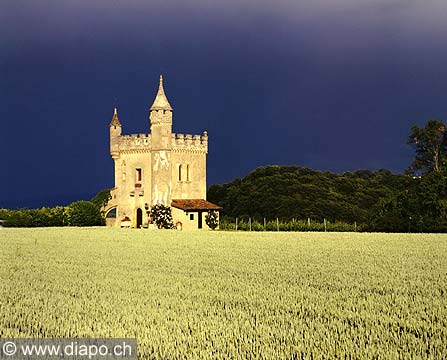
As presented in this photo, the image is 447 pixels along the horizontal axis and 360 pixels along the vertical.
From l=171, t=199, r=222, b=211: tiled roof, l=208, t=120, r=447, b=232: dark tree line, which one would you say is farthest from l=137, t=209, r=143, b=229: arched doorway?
l=208, t=120, r=447, b=232: dark tree line

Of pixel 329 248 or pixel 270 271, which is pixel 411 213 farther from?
pixel 270 271

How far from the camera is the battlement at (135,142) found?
54.4 m

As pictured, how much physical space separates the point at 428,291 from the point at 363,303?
106 inches

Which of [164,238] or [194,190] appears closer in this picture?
[164,238]

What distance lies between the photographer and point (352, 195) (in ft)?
236

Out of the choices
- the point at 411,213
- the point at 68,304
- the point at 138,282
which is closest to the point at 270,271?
the point at 138,282

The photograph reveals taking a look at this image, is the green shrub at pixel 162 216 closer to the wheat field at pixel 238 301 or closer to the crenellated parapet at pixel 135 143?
the crenellated parapet at pixel 135 143

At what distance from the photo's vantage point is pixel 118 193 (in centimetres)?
5516

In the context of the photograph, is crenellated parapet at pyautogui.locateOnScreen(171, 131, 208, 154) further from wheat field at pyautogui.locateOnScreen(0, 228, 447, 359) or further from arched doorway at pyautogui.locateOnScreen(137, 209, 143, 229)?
wheat field at pyautogui.locateOnScreen(0, 228, 447, 359)

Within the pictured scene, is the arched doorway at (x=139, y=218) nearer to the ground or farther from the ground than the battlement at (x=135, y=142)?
nearer to the ground

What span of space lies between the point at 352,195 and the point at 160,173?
26.6 m

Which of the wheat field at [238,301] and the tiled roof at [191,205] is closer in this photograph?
the wheat field at [238,301]

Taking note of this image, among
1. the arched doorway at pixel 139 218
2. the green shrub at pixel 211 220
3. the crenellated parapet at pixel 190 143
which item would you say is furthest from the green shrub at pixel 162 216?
the crenellated parapet at pixel 190 143

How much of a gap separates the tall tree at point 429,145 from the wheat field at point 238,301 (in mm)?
A: 36254
